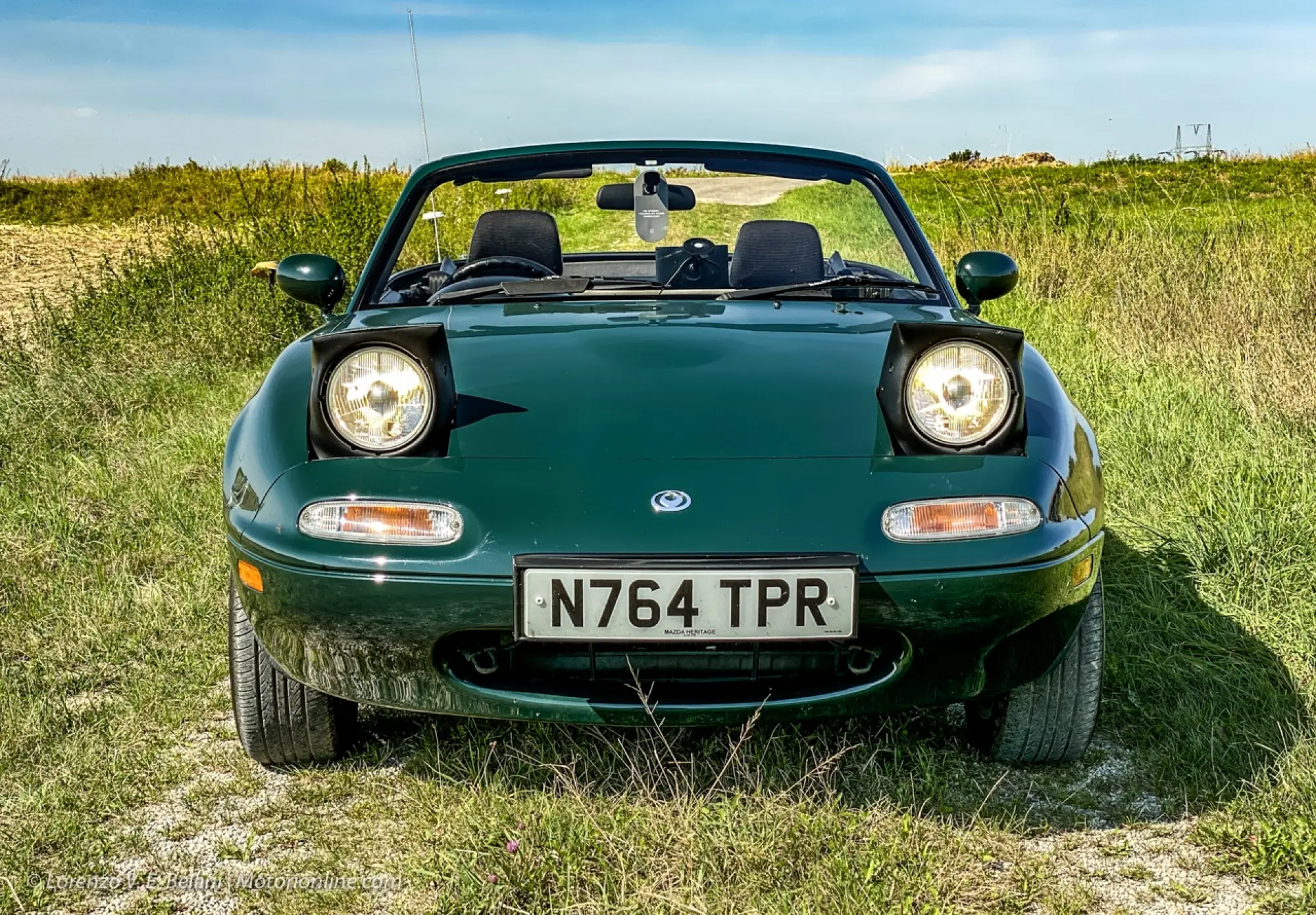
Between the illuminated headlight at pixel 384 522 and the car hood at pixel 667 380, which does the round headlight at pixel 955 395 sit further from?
the illuminated headlight at pixel 384 522

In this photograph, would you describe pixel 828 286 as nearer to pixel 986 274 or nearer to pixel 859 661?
pixel 986 274

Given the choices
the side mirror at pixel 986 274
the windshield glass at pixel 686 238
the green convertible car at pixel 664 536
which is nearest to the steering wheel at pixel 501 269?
the windshield glass at pixel 686 238

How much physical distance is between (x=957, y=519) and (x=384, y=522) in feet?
3.14

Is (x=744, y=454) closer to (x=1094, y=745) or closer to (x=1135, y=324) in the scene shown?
(x=1094, y=745)

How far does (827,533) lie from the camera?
1942 millimetres

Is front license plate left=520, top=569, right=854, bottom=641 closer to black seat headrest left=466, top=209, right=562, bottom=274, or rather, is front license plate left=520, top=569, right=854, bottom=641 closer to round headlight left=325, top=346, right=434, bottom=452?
round headlight left=325, top=346, right=434, bottom=452

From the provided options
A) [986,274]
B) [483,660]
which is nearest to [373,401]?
[483,660]

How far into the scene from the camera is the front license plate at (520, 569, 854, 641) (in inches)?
74.6

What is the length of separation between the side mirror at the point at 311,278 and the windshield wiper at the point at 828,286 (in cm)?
104

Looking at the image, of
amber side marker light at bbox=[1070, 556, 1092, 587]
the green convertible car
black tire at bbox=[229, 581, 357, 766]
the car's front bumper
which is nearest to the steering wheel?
the green convertible car

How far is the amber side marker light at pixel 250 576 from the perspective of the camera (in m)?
2.09

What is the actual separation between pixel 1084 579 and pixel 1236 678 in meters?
1.06

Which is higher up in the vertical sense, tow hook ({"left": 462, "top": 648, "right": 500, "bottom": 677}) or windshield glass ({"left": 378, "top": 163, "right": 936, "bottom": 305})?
windshield glass ({"left": 378, "top": 163, "right": 936, "bottom": 305})

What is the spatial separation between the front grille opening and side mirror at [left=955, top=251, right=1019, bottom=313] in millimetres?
1456
